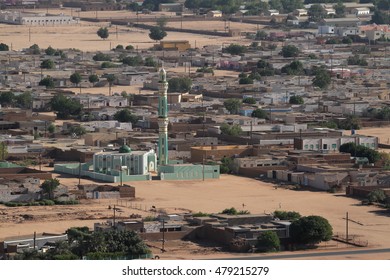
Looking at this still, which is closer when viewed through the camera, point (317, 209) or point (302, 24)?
point (317, 209)

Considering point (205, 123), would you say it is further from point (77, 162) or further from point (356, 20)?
point (356, 20)

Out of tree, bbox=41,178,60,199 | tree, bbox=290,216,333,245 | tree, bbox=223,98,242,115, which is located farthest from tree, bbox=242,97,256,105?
tree, bbox=290,216,333,245

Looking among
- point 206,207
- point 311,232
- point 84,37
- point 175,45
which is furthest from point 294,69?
point 311,232

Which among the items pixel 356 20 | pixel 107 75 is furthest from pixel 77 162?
pixel 356 20

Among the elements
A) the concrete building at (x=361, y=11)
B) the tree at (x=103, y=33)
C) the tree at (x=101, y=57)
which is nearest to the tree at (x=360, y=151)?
the tree at (x=101, y=57)

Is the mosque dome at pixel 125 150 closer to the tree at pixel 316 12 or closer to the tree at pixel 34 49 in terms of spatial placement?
the tree at pixel 34 49

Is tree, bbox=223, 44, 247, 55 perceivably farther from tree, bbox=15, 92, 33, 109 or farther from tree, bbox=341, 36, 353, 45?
tree, bbox=15, 92, 33, 109
